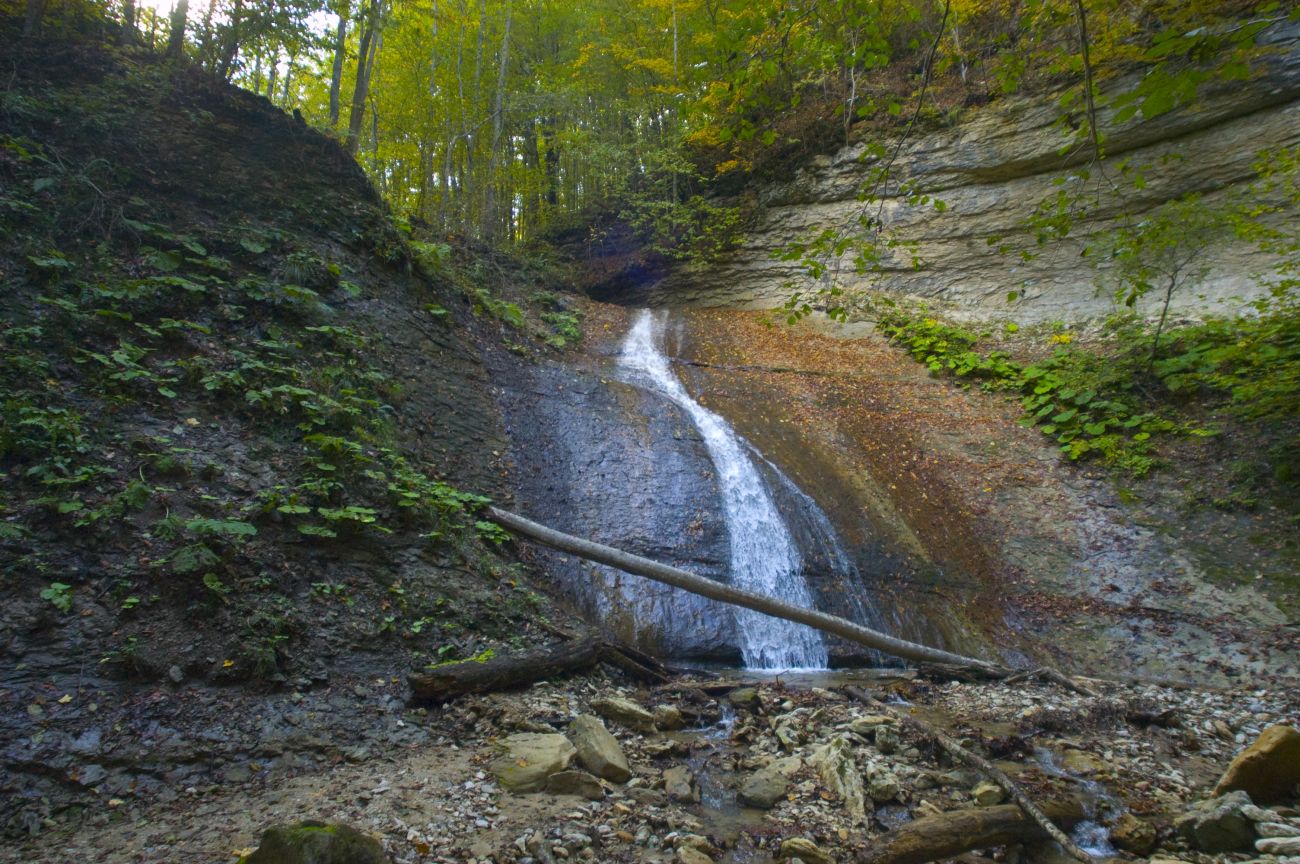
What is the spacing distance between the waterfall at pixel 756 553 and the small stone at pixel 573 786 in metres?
3.56

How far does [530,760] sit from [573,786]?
12.2 inches

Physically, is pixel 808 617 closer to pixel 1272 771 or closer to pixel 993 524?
pixel 1272 771

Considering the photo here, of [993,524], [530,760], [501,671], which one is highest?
[993,524]

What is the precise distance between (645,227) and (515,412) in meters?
10.9

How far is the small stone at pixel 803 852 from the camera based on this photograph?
3045mm

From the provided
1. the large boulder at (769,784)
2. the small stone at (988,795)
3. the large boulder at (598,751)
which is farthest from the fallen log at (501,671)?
the small stone at (988,795)

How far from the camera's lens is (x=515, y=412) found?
376 inches

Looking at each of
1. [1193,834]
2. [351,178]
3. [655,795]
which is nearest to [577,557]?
[655,795]

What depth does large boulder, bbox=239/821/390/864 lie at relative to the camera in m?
2.19

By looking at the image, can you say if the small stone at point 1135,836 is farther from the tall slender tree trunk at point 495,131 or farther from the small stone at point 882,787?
the tall slender tree trunk at point 495,131

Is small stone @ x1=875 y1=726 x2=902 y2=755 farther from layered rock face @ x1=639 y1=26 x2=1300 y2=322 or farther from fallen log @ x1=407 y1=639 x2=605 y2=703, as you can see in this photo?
layered rock face @ x1=639 y1=26 x2=1300 y2=322

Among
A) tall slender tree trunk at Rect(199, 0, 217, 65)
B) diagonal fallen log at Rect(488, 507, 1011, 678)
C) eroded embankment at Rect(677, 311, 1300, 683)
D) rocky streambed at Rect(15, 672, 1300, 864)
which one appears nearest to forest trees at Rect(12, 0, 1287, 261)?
tall slender tree trunk at Rect(199, 0, 217, 65)

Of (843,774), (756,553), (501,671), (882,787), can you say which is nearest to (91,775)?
(501,671)

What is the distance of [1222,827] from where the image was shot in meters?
3.21
